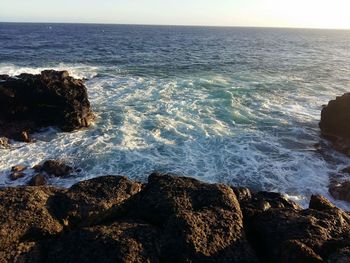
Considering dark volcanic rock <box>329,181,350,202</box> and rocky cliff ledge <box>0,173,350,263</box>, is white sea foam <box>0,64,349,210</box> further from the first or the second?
rocky cliff ledge <box>0,173,350,263</box>

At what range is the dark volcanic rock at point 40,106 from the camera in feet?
63.2

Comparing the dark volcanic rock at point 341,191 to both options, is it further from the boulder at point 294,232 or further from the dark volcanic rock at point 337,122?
the boulder at point 294,232

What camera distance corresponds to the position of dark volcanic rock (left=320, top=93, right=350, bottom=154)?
61.6 ft

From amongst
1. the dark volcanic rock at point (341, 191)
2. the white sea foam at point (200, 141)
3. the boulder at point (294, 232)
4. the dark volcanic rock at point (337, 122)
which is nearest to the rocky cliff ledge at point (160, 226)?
the boulder at point (294, 232)

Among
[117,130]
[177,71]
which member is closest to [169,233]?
[117,130]

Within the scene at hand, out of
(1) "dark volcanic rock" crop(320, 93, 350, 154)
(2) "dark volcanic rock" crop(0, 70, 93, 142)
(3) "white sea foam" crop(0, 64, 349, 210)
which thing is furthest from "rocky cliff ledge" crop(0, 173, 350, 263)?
(2) "dark volcanic rock" crop(0, 70, 93, 142)

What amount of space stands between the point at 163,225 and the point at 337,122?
51.6 ft

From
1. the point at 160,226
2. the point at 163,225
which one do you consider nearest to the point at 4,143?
the point at 160,226

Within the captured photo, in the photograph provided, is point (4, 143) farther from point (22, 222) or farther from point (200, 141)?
point (22, 222)

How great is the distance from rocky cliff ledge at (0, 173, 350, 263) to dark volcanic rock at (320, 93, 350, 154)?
11844 millimetres

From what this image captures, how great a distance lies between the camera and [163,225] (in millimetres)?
6809

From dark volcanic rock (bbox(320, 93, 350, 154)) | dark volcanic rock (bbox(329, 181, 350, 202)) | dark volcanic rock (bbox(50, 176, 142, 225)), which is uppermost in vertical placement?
dark volcanic rock (bbox(50, 176, 142, 225))

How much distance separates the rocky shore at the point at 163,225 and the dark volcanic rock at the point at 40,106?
40.5ft

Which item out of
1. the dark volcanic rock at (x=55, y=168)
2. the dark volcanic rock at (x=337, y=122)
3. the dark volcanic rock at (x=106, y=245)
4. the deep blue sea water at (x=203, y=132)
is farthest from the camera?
the dark volcanic rock at (x=337, y=122)
